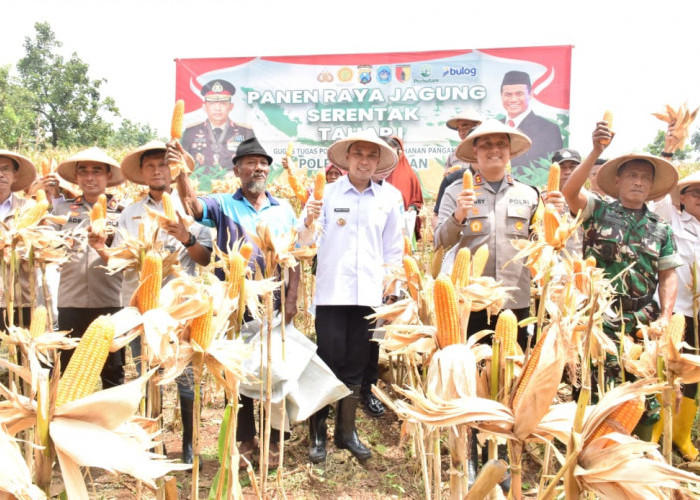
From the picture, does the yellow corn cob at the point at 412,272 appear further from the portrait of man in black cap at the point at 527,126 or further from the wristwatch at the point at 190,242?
the portrait of man in black cap at the point at 527,126

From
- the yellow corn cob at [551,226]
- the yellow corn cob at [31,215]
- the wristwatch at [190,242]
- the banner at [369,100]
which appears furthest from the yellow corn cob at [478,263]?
the banner at [369,100]

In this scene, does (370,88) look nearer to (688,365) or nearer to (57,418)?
(688,365)

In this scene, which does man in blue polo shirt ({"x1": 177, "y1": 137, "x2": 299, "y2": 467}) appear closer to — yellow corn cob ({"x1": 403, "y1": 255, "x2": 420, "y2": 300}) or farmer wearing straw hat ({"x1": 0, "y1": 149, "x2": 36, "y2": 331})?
farmer wearing straw hat ({"x1": 0, "y1": 149, "x2": 36, "y2": 331})

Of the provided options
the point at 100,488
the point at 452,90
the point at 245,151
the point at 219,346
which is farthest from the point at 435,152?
the point at 219,346

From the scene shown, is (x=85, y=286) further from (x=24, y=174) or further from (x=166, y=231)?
(x=24, y=174)

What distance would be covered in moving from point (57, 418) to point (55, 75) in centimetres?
4989

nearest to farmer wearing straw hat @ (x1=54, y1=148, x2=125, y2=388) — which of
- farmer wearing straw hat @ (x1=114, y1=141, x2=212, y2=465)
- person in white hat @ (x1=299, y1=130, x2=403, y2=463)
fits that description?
farmer wearing straw hat @ (x1=114, y1=141, x2=212, y2=465)

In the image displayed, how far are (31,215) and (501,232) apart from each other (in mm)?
2920

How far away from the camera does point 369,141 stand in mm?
3830

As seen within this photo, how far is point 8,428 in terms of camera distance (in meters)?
1.06

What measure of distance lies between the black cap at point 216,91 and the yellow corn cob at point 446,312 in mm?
11114

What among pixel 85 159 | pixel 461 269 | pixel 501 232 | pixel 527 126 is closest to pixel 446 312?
pixel 461 269

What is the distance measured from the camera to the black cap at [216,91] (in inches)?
453

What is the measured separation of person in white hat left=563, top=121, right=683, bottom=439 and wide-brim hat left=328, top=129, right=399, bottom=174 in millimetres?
1367
